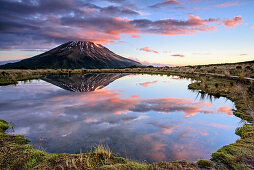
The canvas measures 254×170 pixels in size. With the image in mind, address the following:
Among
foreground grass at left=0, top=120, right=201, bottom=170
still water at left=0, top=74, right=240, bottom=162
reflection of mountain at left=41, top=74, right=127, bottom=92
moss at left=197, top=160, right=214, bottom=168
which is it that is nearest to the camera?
foreground grass at left=0, top=120, right=201, bottom=170

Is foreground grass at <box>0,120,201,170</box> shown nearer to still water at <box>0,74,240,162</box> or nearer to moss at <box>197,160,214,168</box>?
moss at <box>197,160,214,168</box>

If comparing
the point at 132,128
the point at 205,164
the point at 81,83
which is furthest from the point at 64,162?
the point at 81,83

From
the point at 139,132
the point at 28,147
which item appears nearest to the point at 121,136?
the point at 139,132

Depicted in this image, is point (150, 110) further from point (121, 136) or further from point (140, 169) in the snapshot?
point (140, 169)

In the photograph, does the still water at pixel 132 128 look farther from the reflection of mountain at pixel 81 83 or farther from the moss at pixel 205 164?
the reflection of mountain at pixel 81 83

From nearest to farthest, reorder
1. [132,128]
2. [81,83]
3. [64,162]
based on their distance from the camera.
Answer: [64,162], [132,128], [81,83]

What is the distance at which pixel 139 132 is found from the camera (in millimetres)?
5930

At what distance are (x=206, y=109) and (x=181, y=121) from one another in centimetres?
299

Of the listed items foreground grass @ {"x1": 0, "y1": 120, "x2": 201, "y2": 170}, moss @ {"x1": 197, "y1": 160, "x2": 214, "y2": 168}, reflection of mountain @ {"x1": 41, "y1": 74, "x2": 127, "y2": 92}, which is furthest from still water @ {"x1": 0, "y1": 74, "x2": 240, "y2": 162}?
reflection of mountain @ {"x1": 41, "y1": 74, "x2": 127, "y2": 92}

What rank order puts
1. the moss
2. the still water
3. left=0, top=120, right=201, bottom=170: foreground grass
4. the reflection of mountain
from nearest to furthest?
left=0, top=120, right=201, bottom=170: foreground grass, the moss, the still water, the reflection of mountain

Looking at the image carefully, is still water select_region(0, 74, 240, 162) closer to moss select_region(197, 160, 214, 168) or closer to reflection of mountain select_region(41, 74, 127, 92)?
moss select_region(197, 160, 214, 168)

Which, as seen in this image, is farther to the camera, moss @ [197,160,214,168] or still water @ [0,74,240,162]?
still water @ [0,74,240,162]

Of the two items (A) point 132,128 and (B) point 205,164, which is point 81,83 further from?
(B) point 205,164

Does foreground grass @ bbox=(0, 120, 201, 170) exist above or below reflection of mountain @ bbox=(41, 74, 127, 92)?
below
